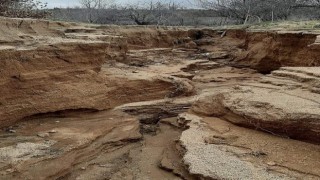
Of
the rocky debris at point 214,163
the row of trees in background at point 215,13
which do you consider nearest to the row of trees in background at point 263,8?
the row of trees in background at point 215,13

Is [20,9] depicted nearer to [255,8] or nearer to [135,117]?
[135,117]

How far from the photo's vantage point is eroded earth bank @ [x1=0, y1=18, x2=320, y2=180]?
3992 millimetres

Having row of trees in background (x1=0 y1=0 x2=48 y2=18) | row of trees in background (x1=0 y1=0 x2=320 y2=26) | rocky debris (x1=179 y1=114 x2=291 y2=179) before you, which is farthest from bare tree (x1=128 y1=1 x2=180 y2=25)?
rocky debris (x1=179 y1=114 x2=291 y2=179)

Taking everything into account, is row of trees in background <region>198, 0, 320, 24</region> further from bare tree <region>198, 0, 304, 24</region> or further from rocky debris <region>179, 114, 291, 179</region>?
rocky debris <region>179, 114, 291, 179</region>

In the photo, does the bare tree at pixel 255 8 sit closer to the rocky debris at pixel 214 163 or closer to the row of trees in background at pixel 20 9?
the row of trees in background at pixel 20 9

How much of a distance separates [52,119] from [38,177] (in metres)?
1.73

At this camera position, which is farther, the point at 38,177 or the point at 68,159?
the point at 68,159

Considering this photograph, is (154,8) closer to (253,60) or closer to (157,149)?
(253,60)

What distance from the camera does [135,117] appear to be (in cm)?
577

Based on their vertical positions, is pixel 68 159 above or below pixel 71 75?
below

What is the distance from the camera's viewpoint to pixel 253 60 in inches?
379

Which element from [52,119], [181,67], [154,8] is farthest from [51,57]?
[154,8]

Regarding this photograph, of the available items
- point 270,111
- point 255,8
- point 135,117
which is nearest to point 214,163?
point 270,111

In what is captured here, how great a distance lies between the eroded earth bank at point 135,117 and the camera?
3992 mm
